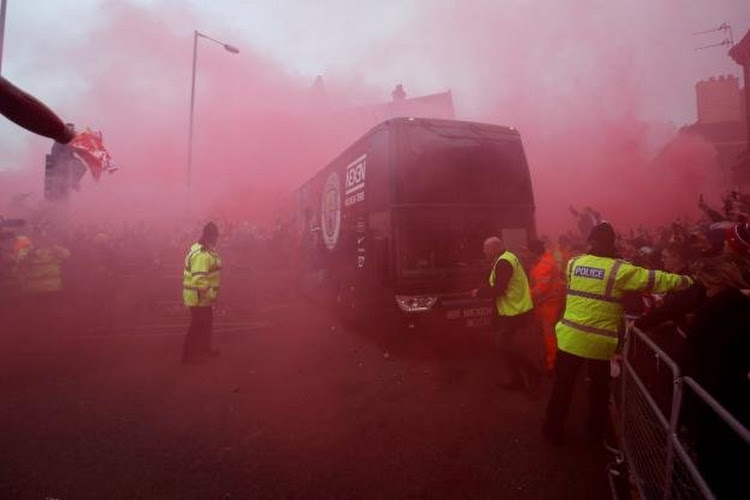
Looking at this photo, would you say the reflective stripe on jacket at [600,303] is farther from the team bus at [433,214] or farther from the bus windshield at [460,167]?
the bus windshield at [460,167]

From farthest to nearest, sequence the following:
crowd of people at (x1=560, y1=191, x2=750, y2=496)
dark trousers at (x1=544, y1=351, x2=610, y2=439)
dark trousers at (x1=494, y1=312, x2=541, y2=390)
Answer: dark trousers at (x1=494, y1=312, x2=541, y2=390), dark trousers at (x1=544, y1=351, x2=610, y2=439), crowd of people at (x1=560, y1=191, x2=750, y2=496)

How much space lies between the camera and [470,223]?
6188mm

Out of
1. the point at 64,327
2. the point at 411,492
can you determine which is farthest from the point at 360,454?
the point at 64,327

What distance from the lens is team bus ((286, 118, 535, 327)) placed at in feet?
19.3

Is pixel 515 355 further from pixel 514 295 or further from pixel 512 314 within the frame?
pixel 514 295

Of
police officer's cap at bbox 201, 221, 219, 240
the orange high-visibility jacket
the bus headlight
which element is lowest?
the bus headlight

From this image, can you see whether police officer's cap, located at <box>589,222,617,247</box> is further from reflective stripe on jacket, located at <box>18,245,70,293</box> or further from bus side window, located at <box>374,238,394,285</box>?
reflective stripe on jacket, located at <box>18,245,70,293</box>

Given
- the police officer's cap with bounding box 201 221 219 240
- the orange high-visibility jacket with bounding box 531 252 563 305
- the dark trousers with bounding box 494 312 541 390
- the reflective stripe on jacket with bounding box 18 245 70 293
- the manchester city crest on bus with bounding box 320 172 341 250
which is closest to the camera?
the dark trousers with bounding box 494 312 541 390

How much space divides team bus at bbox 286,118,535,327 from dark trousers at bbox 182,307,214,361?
219 cm

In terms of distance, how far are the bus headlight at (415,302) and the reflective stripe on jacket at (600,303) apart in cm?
251

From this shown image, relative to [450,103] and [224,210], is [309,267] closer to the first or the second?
[224,210]

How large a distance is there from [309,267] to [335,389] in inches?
221

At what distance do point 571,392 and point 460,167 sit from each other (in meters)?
3.60

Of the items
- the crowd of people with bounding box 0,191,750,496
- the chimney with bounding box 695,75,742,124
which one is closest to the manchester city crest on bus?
the crowd of people with bounding box 0,191,750,496
